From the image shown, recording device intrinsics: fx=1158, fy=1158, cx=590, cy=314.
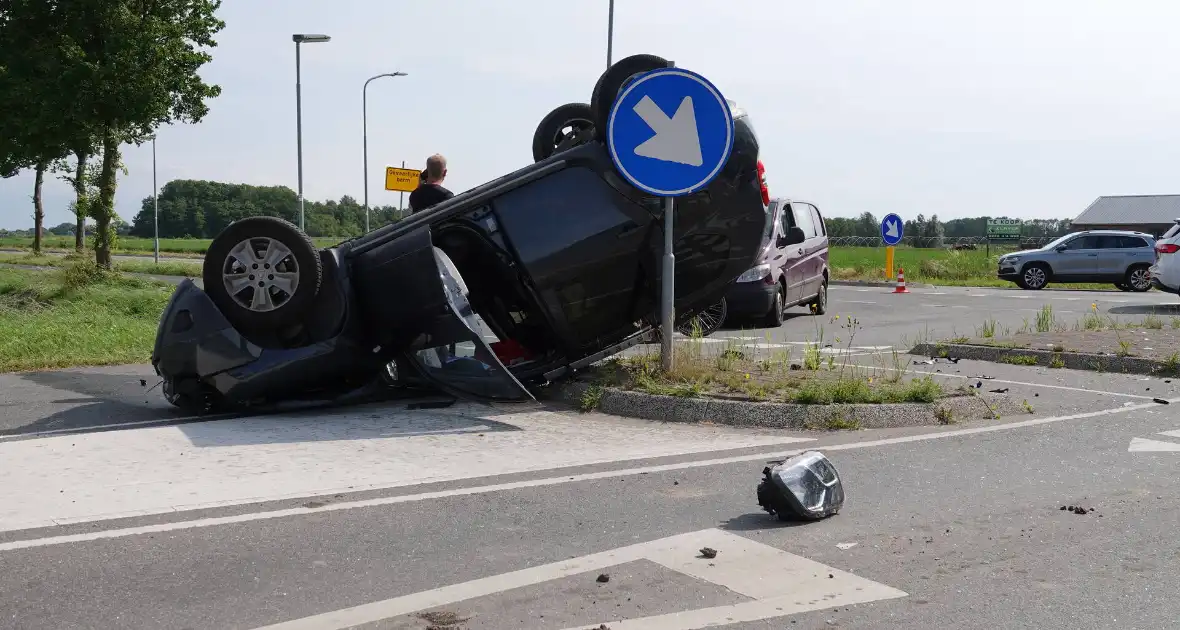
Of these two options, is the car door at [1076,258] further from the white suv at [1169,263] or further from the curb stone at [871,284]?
the white suv at [1169,263]

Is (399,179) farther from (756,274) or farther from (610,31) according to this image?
(756,274)

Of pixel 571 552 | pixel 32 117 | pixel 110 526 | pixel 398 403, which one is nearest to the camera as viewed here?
pixel 571 552

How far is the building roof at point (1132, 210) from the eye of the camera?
93938 mm

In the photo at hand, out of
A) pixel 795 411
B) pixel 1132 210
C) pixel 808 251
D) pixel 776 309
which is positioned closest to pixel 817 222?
pixel 808 251

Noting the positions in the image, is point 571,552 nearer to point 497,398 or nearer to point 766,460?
point 766,460

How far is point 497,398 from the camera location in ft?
25.2

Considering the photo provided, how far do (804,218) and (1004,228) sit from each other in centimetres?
5204

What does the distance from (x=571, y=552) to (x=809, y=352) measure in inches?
214

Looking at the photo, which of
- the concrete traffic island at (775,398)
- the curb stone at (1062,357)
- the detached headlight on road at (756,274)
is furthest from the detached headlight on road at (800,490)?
the detached headlight on road at (756,274)

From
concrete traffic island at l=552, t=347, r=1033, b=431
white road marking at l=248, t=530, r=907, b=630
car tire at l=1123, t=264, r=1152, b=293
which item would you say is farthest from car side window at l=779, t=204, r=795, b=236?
car tire at l=1123, t=264, r=1152, b=293

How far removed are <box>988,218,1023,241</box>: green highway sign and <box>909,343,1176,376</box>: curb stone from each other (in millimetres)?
56940

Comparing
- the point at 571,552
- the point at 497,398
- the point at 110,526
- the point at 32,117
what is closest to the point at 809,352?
the point at 497,398

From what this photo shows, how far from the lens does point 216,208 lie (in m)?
79.3

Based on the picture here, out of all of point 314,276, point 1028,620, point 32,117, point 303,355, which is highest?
point 32,117
